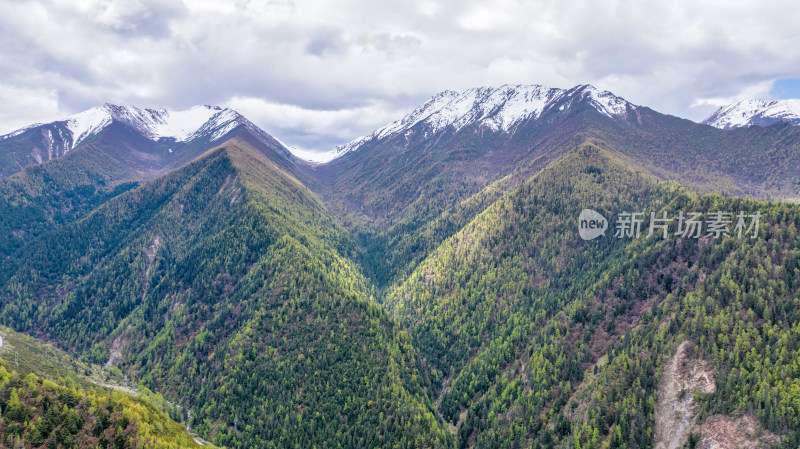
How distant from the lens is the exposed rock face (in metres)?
111

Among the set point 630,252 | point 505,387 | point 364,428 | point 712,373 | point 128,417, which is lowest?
point 364,428

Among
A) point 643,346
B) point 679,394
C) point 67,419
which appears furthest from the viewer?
point 643,346

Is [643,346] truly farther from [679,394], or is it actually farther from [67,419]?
[67,419]

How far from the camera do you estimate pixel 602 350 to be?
528 ft

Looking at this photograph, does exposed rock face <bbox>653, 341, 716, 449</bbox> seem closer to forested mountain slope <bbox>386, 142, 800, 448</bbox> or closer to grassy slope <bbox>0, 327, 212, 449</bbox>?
forested mountain slope <bbox>386, 142, 800, 448</bbox>

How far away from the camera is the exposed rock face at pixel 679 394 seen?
364 feet

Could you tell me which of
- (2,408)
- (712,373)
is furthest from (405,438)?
(2,408)

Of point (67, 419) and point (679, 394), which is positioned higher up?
point (679, 394)

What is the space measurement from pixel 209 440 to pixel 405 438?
79.4 meters

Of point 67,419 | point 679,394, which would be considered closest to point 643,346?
point 679,394

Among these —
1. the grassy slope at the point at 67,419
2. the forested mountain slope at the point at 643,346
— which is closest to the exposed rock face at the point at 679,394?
the forested mountain slope at the point at 643,346

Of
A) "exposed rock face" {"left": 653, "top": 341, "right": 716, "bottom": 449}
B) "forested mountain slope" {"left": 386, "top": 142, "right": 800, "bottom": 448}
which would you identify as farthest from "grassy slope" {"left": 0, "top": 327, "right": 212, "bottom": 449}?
"exposed rock face" {"left": 653, "top": 341, "right": 716, "bottom": 449}

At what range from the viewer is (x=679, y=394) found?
118 metres

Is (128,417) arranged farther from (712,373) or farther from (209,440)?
(712,373)
